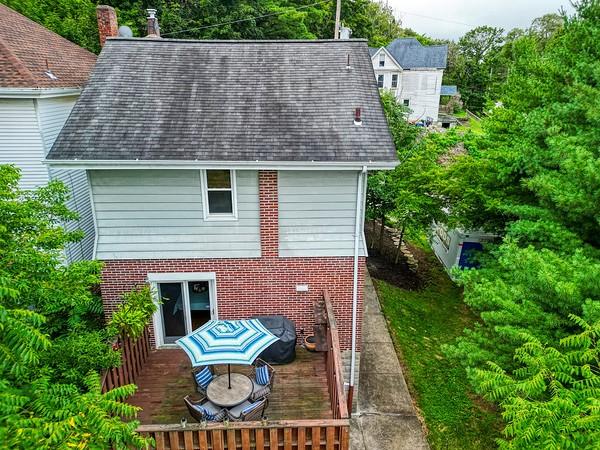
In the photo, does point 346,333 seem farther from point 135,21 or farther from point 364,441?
point 135,21

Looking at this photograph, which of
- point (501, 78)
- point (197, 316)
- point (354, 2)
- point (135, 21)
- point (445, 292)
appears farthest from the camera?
point (501, 78)

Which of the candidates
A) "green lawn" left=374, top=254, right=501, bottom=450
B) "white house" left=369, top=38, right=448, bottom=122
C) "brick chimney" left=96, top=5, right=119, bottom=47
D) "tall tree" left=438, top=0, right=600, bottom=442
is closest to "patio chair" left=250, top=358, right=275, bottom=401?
"tall tree" left=438, top=0, right=600, bottom=442

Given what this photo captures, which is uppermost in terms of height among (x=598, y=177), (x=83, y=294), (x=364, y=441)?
(x=598, y=177)

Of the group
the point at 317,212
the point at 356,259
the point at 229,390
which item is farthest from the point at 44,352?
the point at 356,259

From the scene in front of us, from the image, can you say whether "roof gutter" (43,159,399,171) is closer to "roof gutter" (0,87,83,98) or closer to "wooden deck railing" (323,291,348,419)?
"wooden deck railing" (323,291,348,419)

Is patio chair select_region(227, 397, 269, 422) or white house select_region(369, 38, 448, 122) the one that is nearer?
patio chair select_region(227, 397, 269, 422)

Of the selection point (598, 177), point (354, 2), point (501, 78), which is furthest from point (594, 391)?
point (501, 78)

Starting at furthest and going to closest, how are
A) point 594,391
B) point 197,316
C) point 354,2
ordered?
point 354,2 < point 197,316 < point 594,391
